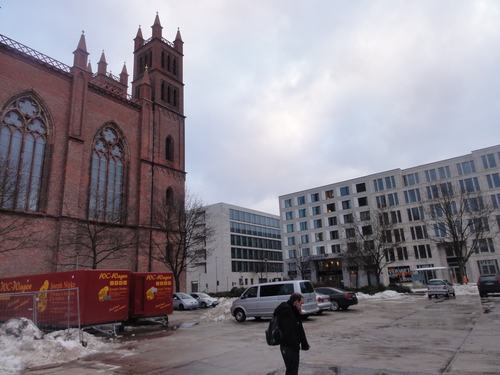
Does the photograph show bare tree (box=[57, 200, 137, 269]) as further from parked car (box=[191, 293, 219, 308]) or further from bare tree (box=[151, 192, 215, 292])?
parked car (box=[191, 293, 219, 308])

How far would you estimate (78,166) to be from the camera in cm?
2916

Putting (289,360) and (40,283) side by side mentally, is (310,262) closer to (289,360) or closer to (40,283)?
(40,283)

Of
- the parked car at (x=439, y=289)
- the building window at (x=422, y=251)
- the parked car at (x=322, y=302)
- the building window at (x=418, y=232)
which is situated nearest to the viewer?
the parked car at (x=322, y=302)

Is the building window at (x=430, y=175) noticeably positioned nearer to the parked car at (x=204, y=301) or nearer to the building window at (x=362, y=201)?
the building window at (x=362, y=201)

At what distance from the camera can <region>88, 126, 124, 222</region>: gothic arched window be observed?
1225 inches

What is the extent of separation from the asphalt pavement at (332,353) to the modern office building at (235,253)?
2178 inches

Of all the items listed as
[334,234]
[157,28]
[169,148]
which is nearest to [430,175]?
[334,234]

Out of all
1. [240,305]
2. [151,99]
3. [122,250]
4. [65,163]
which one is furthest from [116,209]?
[240,305]

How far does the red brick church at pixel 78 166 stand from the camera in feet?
84.5

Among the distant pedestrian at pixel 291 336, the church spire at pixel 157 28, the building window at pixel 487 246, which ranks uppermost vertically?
the church spire at pixel 157 28

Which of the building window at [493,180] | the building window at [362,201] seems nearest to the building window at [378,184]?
the building window at [362,201]

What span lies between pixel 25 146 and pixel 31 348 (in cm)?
2285

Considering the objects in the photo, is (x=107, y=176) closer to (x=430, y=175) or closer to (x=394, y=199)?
(x=394, y=199)

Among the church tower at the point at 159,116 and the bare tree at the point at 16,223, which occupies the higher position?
the church tower at the point at 159,116
